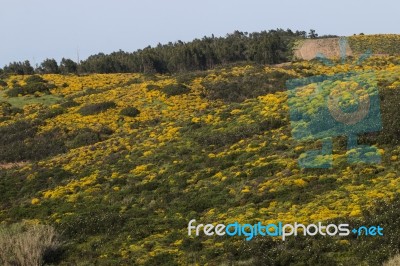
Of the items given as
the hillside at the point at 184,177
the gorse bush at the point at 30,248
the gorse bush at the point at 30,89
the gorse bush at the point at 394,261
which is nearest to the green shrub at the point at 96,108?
the hillside at the point at 184,177

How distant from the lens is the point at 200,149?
30.6 meters

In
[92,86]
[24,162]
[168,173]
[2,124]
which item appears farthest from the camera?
[92,86]

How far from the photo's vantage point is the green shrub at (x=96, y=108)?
4597 centimetres

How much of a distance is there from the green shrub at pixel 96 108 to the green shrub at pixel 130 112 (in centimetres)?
260

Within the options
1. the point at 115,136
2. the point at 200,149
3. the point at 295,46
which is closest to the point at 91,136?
the point at 115,136

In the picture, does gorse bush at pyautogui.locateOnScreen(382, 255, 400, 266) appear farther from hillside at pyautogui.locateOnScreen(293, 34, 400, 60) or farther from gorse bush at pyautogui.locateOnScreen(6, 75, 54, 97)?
hillside at pyautogui.locateOnScreen(293, 34, 400, 60)

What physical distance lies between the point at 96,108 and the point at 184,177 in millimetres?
23014

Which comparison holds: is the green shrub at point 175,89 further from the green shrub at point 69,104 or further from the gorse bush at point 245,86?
the green shrub at point 69,104

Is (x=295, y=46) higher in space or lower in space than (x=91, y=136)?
higher

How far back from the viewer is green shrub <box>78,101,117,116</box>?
46.0 m

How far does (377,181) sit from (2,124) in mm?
38796

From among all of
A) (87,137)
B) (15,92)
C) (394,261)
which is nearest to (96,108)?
(87,137)

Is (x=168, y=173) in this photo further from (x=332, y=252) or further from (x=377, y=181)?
(x=332, y=252)

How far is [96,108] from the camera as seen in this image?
1825 inches
